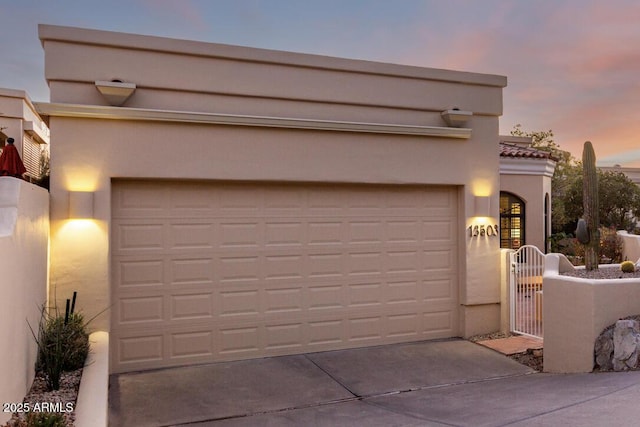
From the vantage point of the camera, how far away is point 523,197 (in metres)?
16.2

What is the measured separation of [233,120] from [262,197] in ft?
4.40

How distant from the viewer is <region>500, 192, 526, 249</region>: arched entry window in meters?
16.3

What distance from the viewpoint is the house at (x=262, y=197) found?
7008 millimetres

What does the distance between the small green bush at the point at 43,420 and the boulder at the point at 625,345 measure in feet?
21.6

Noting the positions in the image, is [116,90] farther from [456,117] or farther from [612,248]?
[612,248]

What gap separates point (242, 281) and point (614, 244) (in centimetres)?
1144

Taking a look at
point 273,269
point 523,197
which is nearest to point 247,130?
point 273,269

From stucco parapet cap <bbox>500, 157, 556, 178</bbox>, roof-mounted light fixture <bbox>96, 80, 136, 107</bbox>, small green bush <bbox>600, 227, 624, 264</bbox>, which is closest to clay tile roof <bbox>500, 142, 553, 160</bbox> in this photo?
stucco parapet cap <bbox>500, 157, 556, 178</bbox>

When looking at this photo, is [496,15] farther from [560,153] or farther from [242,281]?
[560,153]

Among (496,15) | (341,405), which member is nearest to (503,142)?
(496,15)

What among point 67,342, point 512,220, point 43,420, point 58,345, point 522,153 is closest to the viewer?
point 43,420

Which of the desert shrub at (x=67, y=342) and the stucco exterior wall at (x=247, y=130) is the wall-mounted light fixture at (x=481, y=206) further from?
the desert shrub at (x=67, y=342)

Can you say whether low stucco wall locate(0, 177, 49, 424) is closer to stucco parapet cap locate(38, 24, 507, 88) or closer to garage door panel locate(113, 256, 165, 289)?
garage door panel locate(113, 256, 165, 289)
